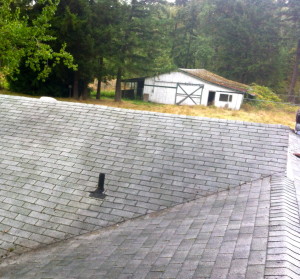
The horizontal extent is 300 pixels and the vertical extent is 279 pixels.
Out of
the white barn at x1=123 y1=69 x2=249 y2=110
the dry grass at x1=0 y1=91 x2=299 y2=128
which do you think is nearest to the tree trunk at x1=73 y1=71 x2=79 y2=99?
the dry grass at x1=0 y1=91 x2=299 y2=128

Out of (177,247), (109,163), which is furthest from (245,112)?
(177,247)

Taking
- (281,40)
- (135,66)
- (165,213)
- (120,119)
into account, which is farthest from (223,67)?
(165,213)

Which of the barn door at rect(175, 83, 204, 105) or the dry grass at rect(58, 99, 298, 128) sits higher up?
the barn door at rect(175, 83, 204, 105)

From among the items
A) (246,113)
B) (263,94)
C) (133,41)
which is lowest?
(246,113)

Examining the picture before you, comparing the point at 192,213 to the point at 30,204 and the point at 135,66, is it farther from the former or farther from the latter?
the point at 135,66

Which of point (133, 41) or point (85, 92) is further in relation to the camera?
point (85, 92)

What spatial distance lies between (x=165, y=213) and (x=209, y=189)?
48.8 inches

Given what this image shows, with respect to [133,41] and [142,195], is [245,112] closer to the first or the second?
[133,41]

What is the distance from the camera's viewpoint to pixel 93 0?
2602 centimetres

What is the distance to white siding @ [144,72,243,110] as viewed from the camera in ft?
100

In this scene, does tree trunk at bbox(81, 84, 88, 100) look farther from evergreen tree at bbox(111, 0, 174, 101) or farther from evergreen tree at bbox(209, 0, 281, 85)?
evergreen tree at bbox(209, 0, 281, 85)

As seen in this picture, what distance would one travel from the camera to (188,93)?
1273 inches

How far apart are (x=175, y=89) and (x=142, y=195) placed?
27527 millimetres

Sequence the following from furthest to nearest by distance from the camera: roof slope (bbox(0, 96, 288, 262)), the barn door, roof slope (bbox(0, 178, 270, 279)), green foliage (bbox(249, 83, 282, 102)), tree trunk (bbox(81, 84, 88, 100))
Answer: green foliage (bbox(249, 83, 282, 102)) → the barn door → tree trunk (bbox(81, 84, 88, 100)) → roof slope (bbox(0, 96, 288, 262)) → roof slope (bbox(0, 178, 270, 279))
